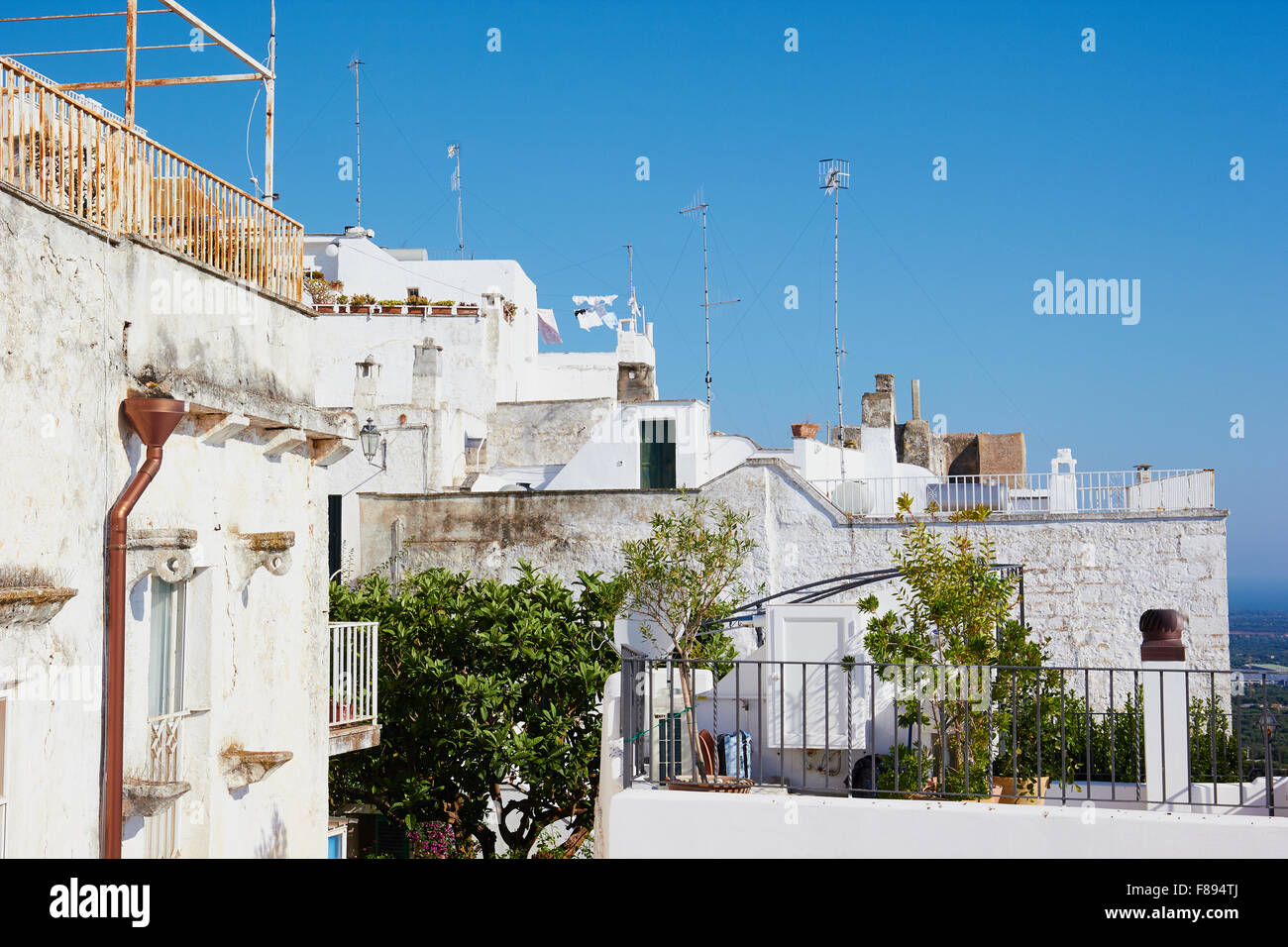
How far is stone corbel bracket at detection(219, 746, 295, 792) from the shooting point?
9.79m

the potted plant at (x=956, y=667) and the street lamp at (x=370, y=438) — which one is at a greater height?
the street lamp at (x=370, y=438)

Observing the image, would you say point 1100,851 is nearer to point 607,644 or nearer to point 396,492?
point 607,644

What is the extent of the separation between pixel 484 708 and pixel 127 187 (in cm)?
780

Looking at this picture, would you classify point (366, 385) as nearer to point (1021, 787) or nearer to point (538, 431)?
point (538, 431)

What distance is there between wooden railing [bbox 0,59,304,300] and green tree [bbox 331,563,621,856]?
5342 mm

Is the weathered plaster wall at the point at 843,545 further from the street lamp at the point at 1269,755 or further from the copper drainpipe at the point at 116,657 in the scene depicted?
the copper drainpipe at the point at 116,657

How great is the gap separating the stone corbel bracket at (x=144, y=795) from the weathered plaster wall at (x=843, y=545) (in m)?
12.5

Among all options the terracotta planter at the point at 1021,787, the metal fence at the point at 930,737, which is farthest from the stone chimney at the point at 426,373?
the terracotta planter at the point at 1021,787

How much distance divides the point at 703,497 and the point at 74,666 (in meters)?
14.0

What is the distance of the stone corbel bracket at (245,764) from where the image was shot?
9.79 meters

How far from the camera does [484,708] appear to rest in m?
14.6
